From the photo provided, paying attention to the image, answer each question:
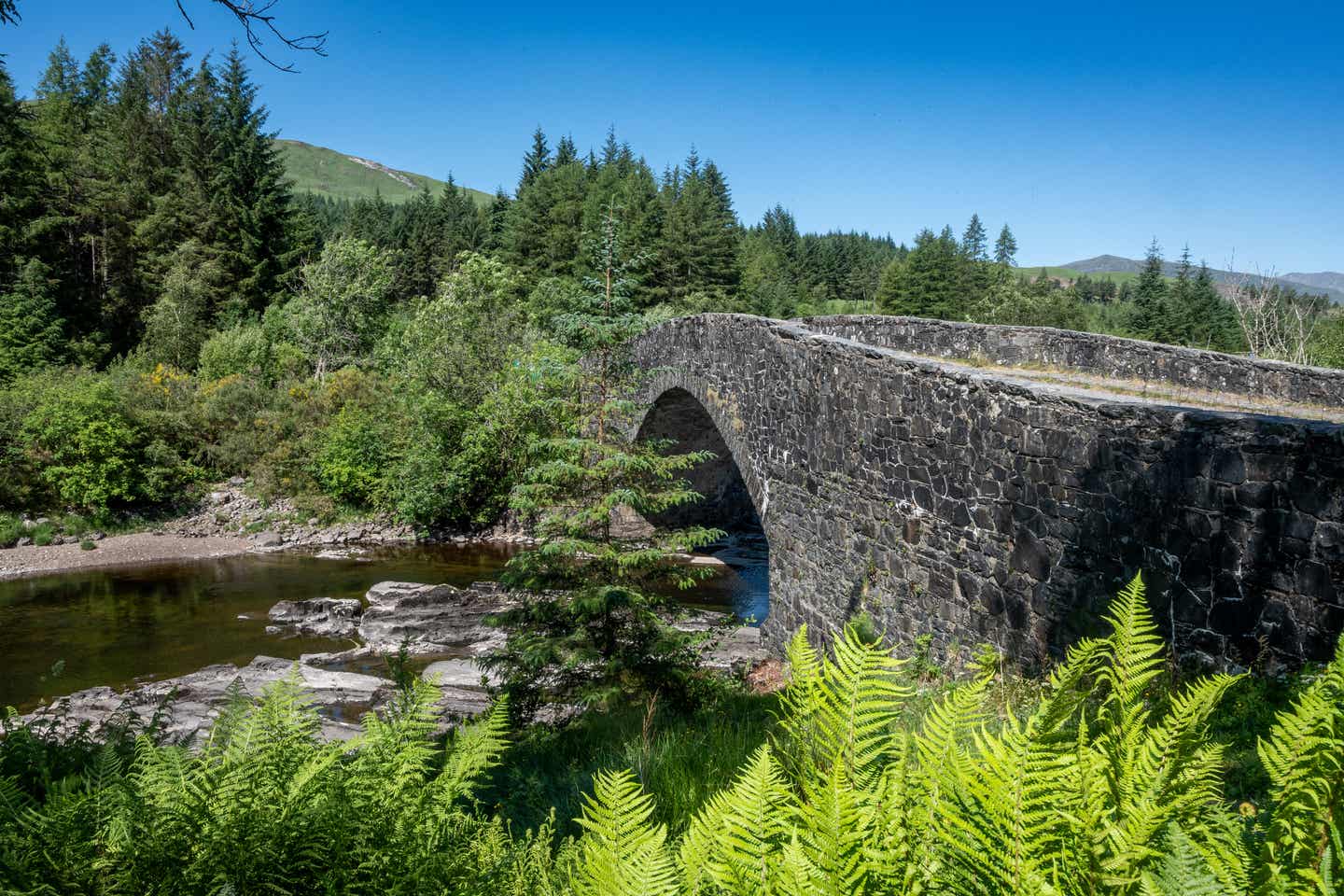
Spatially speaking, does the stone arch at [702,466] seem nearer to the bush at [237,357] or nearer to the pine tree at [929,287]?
the bush at [237,357]

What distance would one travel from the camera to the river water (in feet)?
40.1

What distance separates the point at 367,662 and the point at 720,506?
A: 11.9 m

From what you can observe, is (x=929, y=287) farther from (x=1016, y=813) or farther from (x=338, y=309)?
(x=1016, y=813)

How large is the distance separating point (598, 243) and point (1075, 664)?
8635 mm

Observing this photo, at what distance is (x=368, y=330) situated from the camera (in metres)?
32.1

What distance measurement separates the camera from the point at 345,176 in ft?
454

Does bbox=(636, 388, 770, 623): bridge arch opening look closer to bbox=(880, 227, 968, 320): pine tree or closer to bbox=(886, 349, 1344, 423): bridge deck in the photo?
bbox=(886, 349, 1344, 423): bridge deck

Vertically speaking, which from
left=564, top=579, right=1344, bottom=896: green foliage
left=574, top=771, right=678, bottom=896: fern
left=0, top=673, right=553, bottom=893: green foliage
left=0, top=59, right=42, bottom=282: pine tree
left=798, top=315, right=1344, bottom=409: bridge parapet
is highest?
left=0, top=59, right=42, bottom=282: pine tree

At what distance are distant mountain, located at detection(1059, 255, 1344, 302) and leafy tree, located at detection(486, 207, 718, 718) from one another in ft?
65.6

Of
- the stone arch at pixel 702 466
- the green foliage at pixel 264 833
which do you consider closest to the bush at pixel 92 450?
the stone arch at pixel 702 466

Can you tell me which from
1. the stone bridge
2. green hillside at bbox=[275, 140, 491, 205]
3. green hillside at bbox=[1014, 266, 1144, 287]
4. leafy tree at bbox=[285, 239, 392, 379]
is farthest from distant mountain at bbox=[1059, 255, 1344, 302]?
green hillside at bbox=[275, 140, 491, 205]

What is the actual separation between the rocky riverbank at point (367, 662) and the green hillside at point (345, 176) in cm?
11731

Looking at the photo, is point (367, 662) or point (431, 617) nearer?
point (367, 662)

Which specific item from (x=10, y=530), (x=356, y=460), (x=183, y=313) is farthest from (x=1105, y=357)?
(x=183, y=313)
